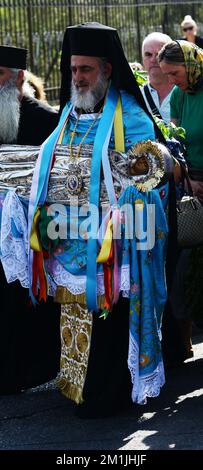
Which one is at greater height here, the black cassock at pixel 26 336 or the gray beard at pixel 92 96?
the gray beard at pixel 92 96

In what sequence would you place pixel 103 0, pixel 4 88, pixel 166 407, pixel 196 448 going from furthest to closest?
1. pixel 103 0
2. pixel 4 88
3. pixel 166 407
4. pixel 196 448

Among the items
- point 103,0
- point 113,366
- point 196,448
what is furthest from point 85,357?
point 103,0

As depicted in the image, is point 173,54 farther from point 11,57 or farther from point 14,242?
point 14,242

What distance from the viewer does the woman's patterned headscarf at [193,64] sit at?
6520mm

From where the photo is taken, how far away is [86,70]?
5883 mm

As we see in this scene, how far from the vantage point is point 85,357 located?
602 cm

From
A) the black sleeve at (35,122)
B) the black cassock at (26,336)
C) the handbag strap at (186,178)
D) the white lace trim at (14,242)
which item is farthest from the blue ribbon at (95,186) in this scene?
the black sleeve at (35,122)

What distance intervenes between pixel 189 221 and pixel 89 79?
1027mm

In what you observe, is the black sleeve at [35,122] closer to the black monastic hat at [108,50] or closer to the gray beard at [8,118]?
the gray beard at [8,118]

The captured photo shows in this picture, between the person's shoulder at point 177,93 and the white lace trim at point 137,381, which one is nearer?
the white lace trim at point 137,381

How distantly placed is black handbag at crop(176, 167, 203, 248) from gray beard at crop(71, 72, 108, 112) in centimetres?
76

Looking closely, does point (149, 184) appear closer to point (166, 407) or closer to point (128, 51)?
point (166, 407)

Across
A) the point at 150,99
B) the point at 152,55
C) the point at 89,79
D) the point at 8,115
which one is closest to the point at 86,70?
the point at 89,79
